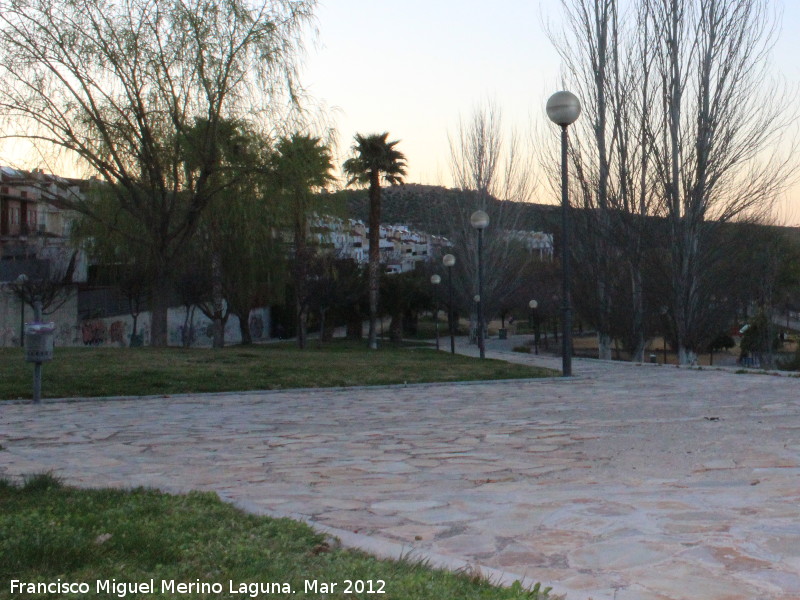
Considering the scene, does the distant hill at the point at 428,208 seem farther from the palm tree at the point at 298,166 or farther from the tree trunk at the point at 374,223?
the palm tree at the point at 298,166

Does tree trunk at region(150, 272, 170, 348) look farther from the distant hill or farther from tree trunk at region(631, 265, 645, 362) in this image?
the distant hill

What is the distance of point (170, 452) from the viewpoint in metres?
6.95

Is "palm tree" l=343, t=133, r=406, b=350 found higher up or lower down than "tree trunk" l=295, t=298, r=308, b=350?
higher up

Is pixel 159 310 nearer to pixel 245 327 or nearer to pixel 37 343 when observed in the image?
pixel 37 343

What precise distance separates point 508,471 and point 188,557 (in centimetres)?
298

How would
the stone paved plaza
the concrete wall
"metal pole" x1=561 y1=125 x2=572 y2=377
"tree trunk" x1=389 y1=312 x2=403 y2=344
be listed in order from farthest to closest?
"tree trunk" x1=389 y1=312 x2=403 y2=344 < the concrete wall < "metal pole" x1=561 y1=125 x2=572 y2=377 < the stone paved plaza

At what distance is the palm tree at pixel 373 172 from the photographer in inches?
1730

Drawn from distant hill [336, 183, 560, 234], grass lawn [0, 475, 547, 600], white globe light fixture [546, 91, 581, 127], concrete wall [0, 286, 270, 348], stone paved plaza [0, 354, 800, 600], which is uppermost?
distant hill [336, 183, 560, 234]

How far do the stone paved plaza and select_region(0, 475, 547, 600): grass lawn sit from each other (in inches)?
11.9

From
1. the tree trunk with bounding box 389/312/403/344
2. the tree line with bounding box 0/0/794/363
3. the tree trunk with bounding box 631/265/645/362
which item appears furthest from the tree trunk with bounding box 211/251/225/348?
the tree trunk with bounding box 389/312/403/344

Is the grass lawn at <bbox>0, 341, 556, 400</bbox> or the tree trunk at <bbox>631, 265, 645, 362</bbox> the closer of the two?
the grass lawn at <bbox>0, 341, 556, 400</bbox>

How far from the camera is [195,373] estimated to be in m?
14.0

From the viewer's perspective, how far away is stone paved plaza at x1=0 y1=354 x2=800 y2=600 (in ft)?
12.4

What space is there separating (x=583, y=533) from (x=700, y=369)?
552 inches
